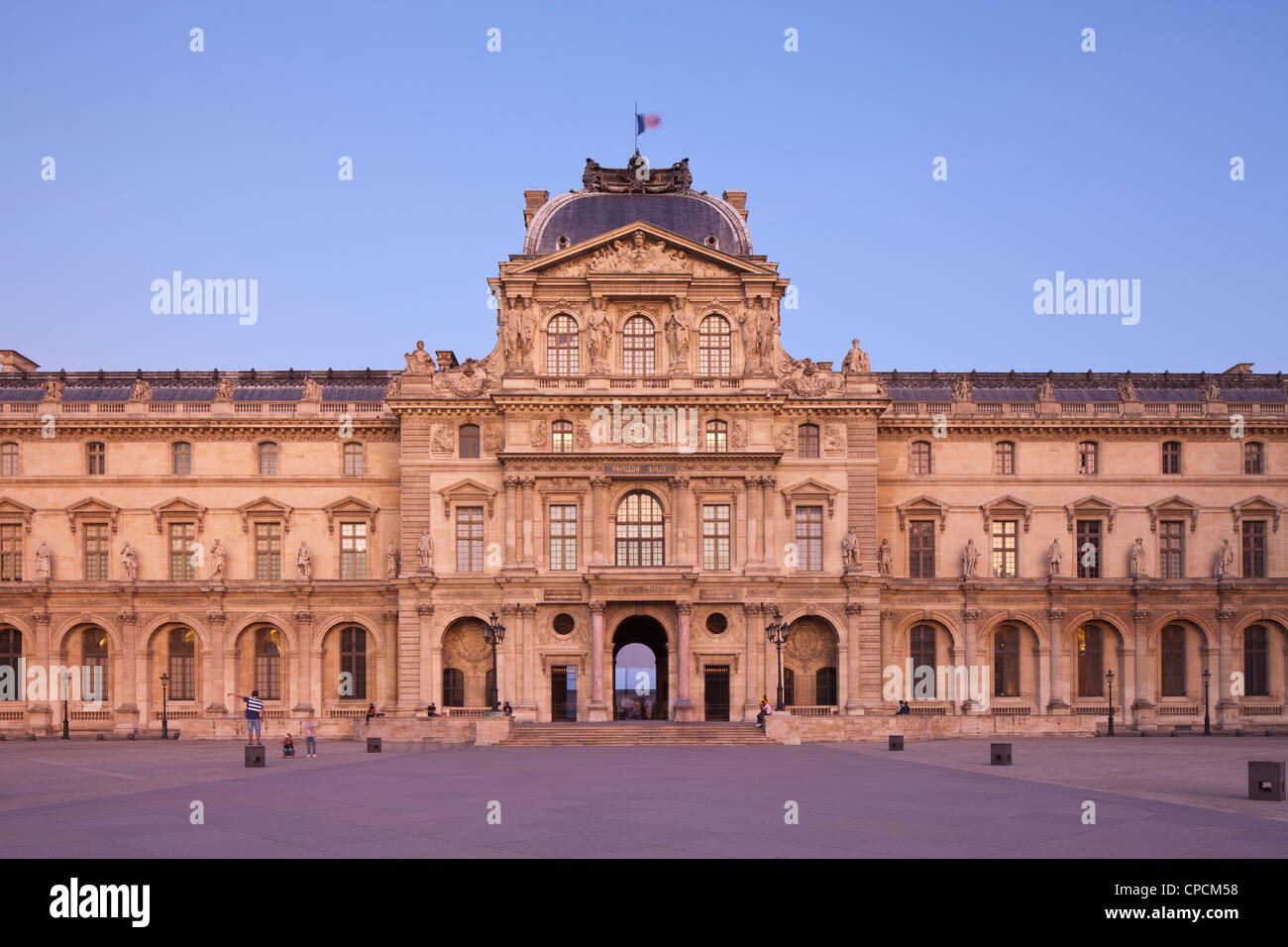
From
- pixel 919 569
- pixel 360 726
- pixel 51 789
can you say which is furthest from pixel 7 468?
pixel 919 569

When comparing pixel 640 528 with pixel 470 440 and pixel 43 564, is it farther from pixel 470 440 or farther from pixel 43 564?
pixel 43 564

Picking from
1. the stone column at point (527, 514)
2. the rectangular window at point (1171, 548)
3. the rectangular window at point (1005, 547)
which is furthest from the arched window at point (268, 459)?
the rectangular window at point (1171, 548)

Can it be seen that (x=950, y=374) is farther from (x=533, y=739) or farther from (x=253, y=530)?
(x=253, y=530)

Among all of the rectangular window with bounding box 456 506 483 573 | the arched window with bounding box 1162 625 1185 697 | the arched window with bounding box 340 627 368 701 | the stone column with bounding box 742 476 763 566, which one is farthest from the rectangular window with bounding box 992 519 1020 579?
the arched window with bounding box 340 627 368 701

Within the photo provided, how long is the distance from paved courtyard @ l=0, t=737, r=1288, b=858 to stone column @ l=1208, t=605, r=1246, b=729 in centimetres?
1994

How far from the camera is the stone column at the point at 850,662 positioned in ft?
197

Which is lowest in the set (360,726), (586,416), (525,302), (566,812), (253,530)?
(360,726)

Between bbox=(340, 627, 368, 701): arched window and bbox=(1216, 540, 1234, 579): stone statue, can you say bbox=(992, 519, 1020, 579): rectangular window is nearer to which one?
bbox=(1216, 540, 1234, 579): stone statue

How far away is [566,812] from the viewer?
25.3m

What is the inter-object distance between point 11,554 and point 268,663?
1483 cm

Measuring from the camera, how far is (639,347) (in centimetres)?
6206

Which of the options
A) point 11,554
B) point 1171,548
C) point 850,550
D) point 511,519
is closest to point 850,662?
point 850,550

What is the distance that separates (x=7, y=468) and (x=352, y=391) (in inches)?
720
